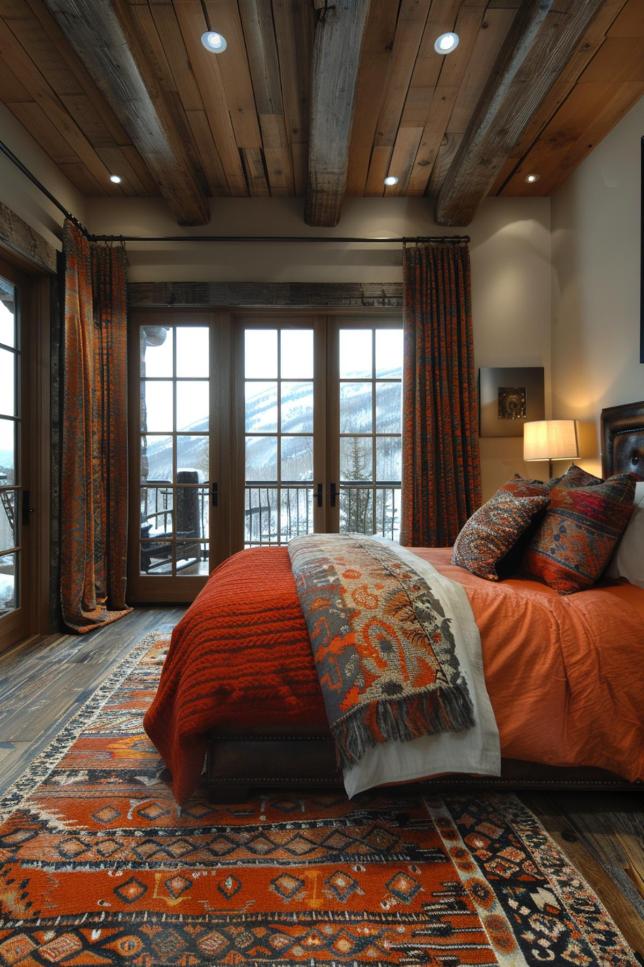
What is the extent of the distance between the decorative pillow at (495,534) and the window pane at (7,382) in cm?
269

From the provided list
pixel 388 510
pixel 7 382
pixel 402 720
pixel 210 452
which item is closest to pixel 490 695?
pixel 402 720

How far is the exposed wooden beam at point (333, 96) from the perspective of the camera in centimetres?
182

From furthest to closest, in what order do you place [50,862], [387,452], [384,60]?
[387,452], [384,60], [50,862]

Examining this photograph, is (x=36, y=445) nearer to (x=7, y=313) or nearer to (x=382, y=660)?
(x=7, y=313)

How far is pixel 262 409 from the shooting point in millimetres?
3615

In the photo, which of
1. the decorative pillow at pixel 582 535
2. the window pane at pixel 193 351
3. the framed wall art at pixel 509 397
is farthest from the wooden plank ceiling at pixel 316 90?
the decorative pillow at pixel 582 535

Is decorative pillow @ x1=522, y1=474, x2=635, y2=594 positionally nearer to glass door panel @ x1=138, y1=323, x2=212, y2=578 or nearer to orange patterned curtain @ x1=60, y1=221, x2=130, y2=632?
glass door panel @ x1=138, y1=323, x2=212, y2=578

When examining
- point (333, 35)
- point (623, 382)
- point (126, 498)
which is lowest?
point (126, 498)

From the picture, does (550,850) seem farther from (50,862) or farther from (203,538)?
(203,538)

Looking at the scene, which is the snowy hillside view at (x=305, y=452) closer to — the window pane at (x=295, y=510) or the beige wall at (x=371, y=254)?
the window pane at (x=295, y=510)

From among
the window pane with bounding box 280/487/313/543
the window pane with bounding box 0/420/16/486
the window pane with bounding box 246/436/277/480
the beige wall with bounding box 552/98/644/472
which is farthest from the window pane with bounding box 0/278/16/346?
the beige wall with bounding box 552/98/644/472

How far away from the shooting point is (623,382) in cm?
267

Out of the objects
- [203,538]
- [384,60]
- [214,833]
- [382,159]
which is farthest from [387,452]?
[214,833]

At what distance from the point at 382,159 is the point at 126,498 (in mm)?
2812
